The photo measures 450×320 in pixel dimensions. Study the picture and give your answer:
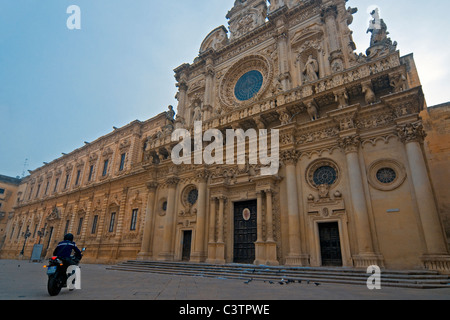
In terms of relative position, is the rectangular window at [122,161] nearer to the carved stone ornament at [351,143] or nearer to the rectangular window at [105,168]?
the rectangular window at [105,168]

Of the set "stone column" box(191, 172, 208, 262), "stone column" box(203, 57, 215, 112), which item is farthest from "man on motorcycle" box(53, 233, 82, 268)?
"stone column" box(203, 57, 215, 112)

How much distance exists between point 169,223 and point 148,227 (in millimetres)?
2177

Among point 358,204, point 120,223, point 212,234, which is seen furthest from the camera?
point 120,223

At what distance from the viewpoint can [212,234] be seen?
15531 millimetres

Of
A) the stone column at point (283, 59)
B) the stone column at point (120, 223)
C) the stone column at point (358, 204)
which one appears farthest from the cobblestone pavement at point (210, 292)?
the stone column at point (120, 223)

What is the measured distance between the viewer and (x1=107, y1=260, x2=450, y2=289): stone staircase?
322 inches

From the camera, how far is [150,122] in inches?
1057

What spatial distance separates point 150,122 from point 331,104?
60.9ft

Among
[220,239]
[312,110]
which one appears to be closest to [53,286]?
[220,239]

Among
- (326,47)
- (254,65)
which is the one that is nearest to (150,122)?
(254,65)

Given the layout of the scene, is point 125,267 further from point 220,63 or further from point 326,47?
point 326,47

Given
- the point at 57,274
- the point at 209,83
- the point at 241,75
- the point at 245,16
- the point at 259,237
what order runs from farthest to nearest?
1. the point at 245,16
2. the point at 209,83
3. the point at 241,75
4. the point at 259,237
5. the point at 57,274

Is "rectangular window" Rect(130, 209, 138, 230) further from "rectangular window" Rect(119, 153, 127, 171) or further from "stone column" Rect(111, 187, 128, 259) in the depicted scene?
"rectangular window" Rect(119, 153, 127, 171)

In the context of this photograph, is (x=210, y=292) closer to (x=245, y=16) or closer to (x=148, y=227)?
(x=148, y=227)
